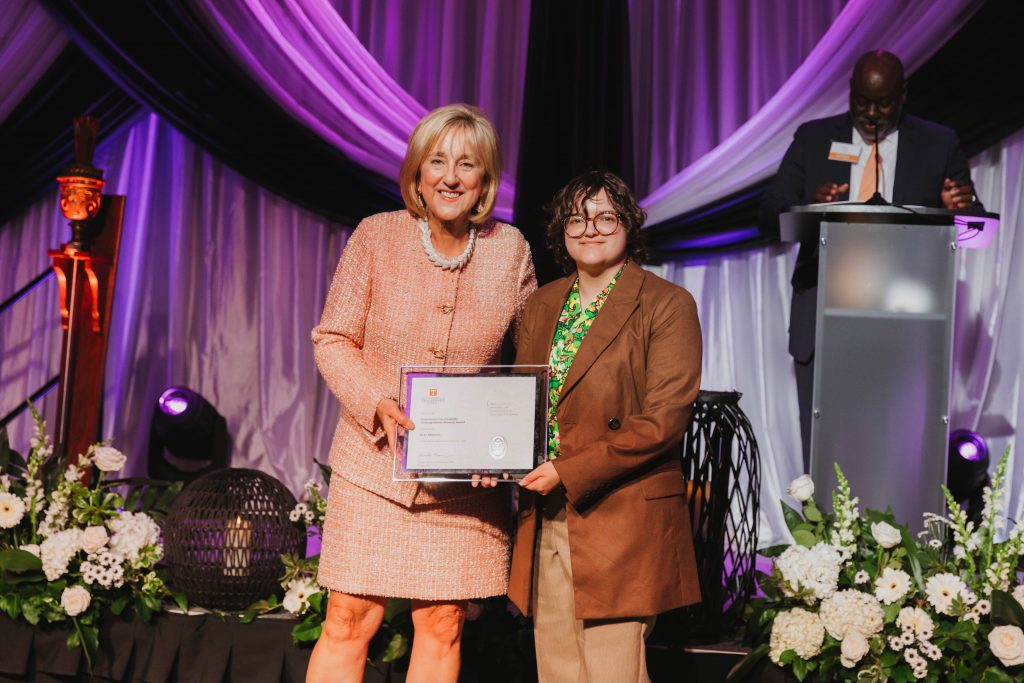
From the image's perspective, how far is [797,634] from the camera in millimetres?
2990

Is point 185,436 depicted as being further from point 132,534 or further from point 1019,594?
point 1019,594

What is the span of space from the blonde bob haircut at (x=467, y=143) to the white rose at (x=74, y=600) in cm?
163

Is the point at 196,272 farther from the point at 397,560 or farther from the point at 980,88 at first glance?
the point at 980,88

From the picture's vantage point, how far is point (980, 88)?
15.4 feet

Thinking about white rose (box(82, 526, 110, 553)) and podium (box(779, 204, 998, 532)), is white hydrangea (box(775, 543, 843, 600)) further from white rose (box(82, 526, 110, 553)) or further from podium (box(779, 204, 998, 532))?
white rose (box(82, 526, 110, 553))

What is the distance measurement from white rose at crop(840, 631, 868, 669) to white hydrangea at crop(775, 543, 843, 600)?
0.15 metres

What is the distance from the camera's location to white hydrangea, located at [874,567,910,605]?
2965 millimetres

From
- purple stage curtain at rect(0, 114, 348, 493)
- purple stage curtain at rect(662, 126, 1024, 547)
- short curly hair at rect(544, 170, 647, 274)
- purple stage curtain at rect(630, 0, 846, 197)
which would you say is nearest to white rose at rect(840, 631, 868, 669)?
short curly hair at rect(544, 170, 647, 274)

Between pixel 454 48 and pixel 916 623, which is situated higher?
pixel 454 48

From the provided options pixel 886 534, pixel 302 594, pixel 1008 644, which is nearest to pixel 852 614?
pixel 886 534

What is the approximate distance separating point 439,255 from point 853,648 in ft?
4.99

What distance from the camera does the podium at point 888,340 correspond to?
3.10 meters

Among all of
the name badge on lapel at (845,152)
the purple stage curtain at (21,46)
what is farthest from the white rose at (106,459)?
the name badge on lapel at (845,152)

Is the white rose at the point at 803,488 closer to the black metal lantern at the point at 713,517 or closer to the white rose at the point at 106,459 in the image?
the black metal lantern at the point at 713,517
